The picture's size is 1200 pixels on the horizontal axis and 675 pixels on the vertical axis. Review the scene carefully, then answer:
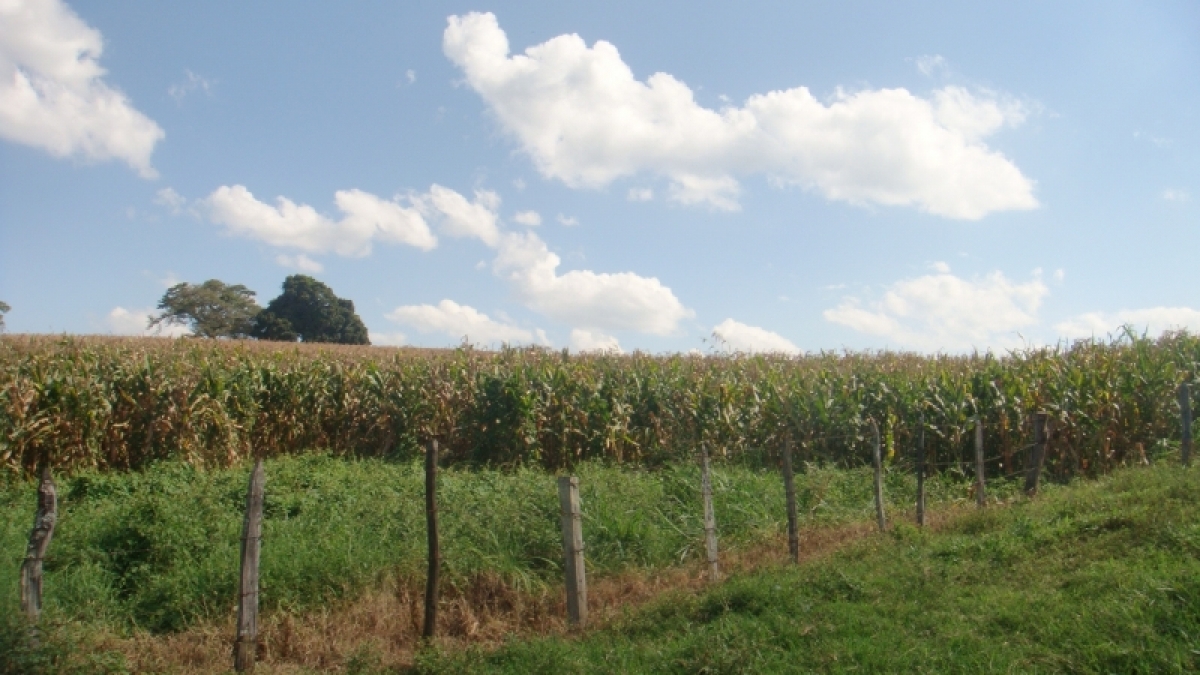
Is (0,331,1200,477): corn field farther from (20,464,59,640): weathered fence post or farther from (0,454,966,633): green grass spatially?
(20,464,59,640): weathered fence post

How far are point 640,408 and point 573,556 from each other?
847cm

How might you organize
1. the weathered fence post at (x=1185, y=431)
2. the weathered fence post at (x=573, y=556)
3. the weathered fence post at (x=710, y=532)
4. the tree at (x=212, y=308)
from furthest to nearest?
the tree at (x=212, y=308) → the weathered fence post at (x=1185, y=431) → the weathered fence post at (x=710, y=532) → the weathered fence post at (x=573, y=556)

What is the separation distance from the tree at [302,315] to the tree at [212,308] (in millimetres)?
896

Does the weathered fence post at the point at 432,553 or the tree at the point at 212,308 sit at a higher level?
the tree at the point at 212,308

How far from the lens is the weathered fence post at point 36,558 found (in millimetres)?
6352

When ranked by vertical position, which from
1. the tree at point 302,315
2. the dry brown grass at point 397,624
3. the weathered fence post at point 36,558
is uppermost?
the tree at point 302,315

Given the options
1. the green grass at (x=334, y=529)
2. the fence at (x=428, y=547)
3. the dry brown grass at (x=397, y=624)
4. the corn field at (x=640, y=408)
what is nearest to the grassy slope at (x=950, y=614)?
the fence at (x=428, y=547)

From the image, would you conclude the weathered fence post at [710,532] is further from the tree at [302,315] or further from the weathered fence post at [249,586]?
the tree at [302,315]

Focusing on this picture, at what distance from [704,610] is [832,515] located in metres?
4.72

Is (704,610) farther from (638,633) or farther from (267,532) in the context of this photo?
(267,532)

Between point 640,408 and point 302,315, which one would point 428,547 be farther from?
point 302,315

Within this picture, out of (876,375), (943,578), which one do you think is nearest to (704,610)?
(943,578)

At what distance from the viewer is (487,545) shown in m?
9.22

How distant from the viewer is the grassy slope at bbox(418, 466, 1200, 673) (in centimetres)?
586
